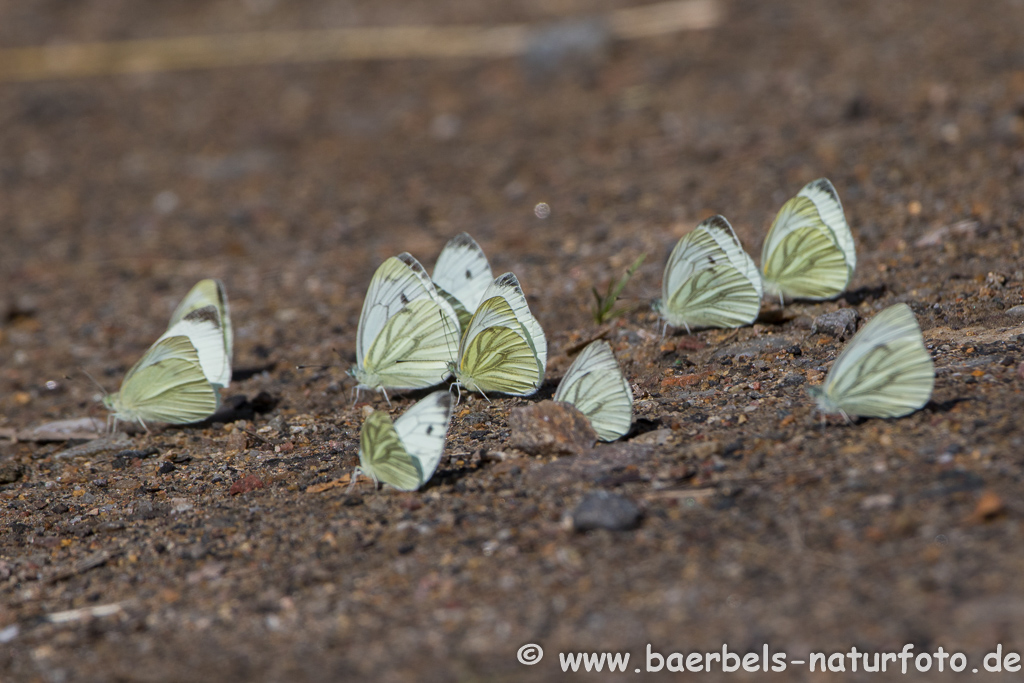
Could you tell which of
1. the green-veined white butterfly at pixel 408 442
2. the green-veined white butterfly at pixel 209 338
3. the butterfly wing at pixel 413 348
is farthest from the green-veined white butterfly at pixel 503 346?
the green-veined white butterfly at pixel 209 338

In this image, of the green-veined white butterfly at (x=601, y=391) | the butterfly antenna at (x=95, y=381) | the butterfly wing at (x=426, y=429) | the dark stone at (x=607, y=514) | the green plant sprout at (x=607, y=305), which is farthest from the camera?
the butterfly antenna at (x=95, y=381)

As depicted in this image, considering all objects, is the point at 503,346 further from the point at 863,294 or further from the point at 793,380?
the point at 863,294

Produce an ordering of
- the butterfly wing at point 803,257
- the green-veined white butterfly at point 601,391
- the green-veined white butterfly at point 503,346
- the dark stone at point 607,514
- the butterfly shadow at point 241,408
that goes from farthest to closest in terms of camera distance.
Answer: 1. the butterfly shadow at point 241,408
2. the butterfly wing at point 803,257
3. the green-veined white butterfly at point 503,346
4. the green-veined white butterfly at point 601,391
5. the dark stone at point 607,514

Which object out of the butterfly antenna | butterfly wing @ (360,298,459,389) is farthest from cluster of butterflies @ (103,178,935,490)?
the butterfly antenna

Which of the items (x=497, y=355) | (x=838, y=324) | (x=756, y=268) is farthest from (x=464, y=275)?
(x=838, y=324)

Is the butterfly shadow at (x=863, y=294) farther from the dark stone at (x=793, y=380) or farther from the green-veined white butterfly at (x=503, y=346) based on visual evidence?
the green-veined white butterfly at (x=503, y=346)

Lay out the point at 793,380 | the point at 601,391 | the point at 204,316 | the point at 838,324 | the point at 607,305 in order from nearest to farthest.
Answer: the point at 601,391
the point at 793,380
the point at 838,324
the point at 204,316
the point at 607,305
